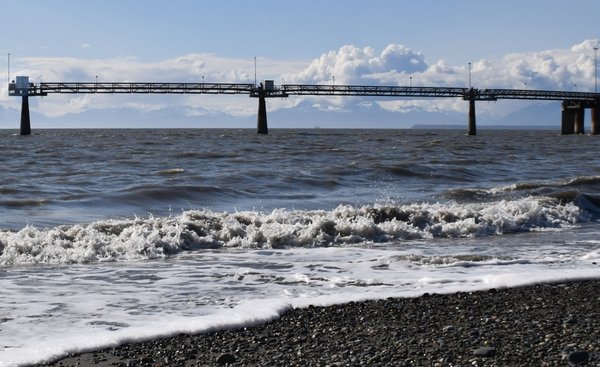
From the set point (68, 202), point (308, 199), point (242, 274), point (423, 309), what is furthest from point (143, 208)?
point (423, 309)

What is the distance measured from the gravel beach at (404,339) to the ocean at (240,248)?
410 mm

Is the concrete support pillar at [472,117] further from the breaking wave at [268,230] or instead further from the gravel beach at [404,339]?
the gravel beach at [404,339]

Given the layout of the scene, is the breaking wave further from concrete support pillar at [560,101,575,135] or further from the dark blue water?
concrete support pillar at [560,101,575,135]

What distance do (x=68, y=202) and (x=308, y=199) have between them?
6.28 meters

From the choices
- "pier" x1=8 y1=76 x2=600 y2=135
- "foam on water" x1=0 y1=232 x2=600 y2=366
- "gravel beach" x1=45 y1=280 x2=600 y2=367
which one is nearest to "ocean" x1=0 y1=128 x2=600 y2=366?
"foam on water" x1=0 y1=232 x2=600 y2=366

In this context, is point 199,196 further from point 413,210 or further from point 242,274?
point 242,274

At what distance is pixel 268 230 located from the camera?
15.0 metres

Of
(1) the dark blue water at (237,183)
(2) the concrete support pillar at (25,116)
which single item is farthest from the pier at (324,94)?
(1) the dark blue water at (237,183)

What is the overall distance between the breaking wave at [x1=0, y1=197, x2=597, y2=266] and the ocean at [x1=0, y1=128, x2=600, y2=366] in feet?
0.11

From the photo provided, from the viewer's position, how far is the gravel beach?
6.53 metres

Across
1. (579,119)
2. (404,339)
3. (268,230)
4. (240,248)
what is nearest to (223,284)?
(404,339)

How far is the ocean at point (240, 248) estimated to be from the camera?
8.40 meters

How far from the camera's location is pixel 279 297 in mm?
9289

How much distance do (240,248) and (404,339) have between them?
7.36 metres
